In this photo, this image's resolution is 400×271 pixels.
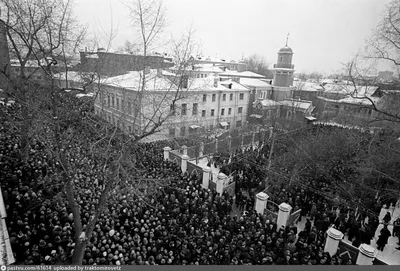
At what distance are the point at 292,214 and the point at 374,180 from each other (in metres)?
5.28

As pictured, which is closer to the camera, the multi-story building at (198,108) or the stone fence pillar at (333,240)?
the stone fence pillar at (333,240)

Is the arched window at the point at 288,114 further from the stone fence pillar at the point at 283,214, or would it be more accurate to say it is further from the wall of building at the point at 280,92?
the stone fence pillar at the point at 283,214

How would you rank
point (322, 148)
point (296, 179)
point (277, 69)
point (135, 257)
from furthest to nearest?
point (277, 69) < point (322, 148) < point (296, 179) < point (135, 257)

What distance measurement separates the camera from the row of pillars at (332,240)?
7551 mm

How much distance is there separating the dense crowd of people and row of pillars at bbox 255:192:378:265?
38 cm

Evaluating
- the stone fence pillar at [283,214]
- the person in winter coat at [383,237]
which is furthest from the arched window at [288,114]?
the person in winter coat at [383,237]

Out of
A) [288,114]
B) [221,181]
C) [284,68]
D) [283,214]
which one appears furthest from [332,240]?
[284,68]

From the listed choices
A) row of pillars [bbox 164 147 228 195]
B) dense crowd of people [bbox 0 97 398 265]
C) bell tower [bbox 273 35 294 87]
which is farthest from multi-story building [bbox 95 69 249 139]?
dense crowd of people [bbox 0 97 398 265]

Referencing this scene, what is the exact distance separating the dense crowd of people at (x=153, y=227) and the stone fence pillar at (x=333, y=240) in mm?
329

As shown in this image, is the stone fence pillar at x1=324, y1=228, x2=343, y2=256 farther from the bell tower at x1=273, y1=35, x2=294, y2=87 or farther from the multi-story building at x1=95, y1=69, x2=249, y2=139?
the bell tower at x1=273, y1=35, x2=294, y2=87

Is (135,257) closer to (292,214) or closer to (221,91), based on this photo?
(292,214)

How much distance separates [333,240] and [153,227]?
6.68 m

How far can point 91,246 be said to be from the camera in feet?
24.0

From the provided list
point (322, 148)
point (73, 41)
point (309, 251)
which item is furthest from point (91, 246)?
point (322, 148)
